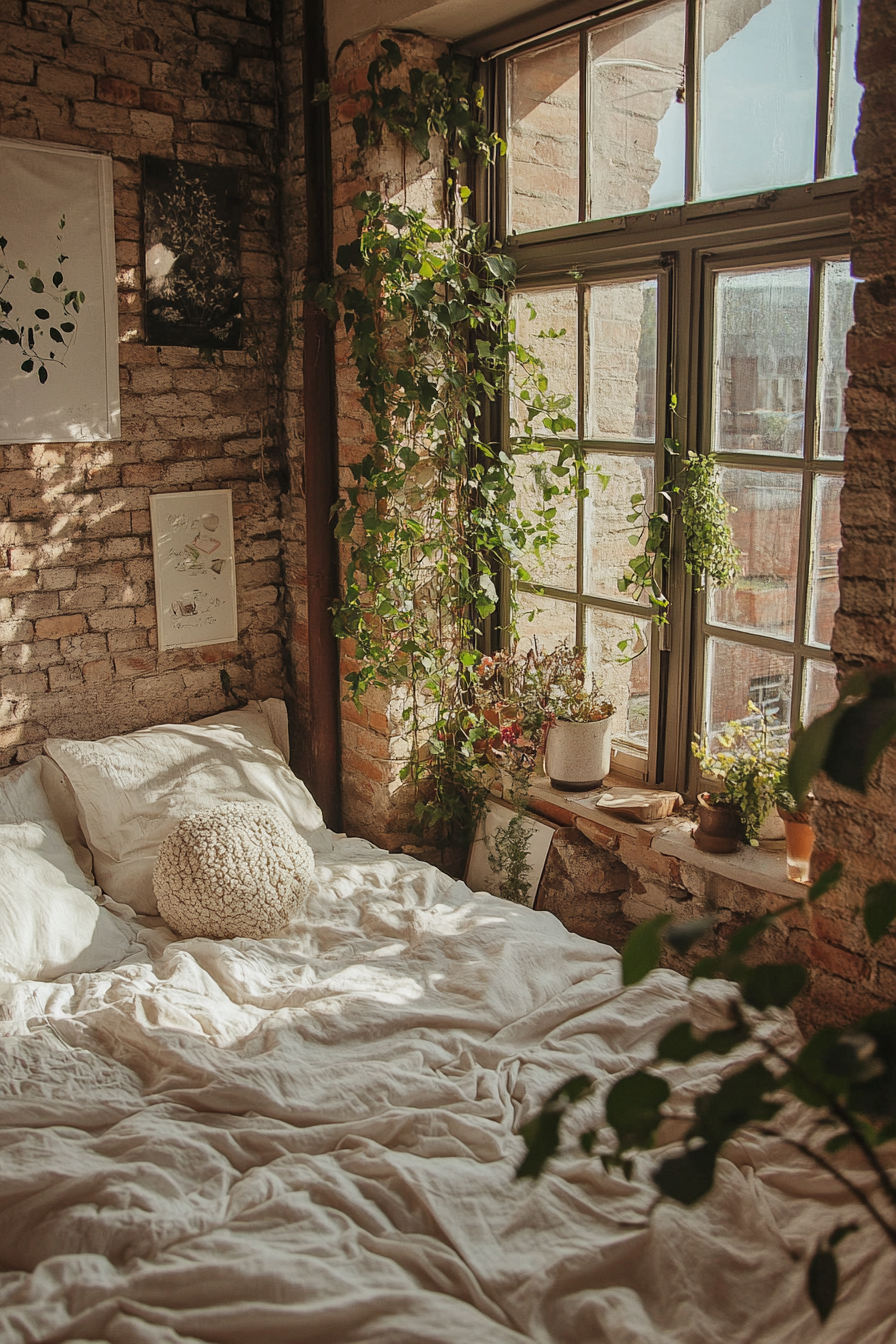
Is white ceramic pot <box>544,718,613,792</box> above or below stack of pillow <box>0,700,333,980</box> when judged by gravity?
above

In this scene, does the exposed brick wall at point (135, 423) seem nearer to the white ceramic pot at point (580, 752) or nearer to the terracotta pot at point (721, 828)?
the white ceramic pot at point (580, 752)

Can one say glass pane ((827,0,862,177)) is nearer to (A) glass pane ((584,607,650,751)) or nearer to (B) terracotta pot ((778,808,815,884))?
(A) glass pane ((584,607,650,751))

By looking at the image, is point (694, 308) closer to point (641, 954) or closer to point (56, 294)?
point (56, 294)

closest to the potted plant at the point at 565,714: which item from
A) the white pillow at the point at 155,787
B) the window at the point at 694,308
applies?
the window at the point at 694,308

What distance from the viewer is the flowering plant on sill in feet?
9.10

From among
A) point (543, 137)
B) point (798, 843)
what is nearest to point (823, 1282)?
point (798, 843)

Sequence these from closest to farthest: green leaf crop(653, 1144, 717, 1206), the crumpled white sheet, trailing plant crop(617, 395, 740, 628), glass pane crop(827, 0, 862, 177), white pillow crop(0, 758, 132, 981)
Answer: green leaf crop(653, 1144, 717, 1206) → the crumpled white sheet → glass pane crop(827, 0, 862, 177) → white pillow crop(0, 758, 132, 981) → trailing plant crop(617, 395, 740, 628)

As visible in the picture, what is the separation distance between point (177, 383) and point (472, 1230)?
2.74 metres

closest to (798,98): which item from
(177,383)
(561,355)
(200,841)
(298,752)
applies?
(561,355)

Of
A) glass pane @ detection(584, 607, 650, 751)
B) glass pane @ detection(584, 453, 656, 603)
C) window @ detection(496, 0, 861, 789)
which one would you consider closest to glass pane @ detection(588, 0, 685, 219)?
window @ detection(496, 0, 861, 789)

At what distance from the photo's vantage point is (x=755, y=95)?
2.62 meters

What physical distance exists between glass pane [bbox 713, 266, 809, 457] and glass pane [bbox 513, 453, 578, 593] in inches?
24.9

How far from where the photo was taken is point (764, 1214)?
1.83 m

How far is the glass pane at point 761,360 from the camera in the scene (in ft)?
8.78
